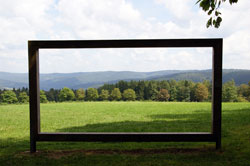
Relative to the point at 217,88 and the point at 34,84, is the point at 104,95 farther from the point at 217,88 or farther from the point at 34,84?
the point at 217,88

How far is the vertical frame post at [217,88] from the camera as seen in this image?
4422mm


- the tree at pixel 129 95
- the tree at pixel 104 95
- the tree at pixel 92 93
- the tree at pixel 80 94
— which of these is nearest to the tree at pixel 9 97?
the tree at pixel 80 94

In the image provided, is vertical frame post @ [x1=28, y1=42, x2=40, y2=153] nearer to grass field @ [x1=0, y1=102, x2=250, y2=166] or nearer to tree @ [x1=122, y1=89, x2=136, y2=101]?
grass field @ [x1=0, y1=102, x2=250, y2=166]

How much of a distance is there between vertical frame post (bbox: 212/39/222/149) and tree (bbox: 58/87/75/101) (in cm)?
427

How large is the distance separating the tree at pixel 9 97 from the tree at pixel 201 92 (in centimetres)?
1276

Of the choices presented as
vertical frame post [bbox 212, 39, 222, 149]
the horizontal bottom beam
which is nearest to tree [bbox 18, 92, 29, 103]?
the horizontal bottom beam

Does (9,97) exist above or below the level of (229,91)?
below

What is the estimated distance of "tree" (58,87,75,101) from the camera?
727 centimetres

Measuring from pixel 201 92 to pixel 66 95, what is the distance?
4.19m

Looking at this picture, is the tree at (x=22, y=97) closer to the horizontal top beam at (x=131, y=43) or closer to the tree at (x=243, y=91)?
the horizontal top beam at (x=131, y=43)

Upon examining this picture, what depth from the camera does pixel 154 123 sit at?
7.51 m

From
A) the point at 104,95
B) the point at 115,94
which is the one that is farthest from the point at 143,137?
the point at 104,95

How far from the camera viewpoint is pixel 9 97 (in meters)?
15.6

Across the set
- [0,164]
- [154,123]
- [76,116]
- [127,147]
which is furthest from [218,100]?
[76,116]
